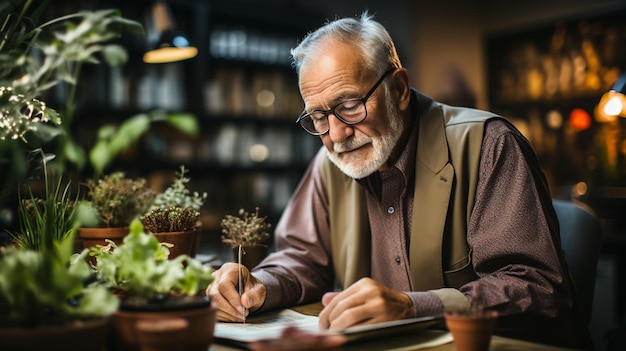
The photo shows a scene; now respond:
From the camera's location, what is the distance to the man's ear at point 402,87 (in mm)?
1867

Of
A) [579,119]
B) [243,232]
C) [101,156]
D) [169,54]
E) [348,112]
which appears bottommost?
[243,232]

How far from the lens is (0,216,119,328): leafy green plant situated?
2.95 feet

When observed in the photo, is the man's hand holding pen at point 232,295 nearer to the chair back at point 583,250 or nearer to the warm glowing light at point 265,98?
the chair back at point 583,250

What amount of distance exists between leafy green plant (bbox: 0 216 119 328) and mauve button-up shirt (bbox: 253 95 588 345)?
25.9 inches

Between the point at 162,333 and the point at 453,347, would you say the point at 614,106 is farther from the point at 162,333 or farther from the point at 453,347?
the point at 162,333

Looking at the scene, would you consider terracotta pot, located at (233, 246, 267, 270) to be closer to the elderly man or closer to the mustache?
the elderly man

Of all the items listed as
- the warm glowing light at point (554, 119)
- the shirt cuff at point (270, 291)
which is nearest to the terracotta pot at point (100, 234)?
the shirt cuff at point (270, 291)

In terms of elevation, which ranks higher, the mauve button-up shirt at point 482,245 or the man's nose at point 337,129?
the man's nose at point 337,129

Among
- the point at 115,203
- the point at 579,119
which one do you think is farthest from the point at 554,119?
the point at 115,203

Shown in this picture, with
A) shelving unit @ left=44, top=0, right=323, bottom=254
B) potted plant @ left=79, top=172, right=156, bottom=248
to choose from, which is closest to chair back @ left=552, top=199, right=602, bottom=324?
potted plant @ left=79, top=172, right=156, bottom=248

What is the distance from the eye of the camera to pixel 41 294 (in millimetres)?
905

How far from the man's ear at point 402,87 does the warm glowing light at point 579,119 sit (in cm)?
394

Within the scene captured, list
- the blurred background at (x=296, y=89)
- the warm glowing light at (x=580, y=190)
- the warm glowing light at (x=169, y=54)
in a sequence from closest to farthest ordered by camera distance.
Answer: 1. the warm glowing light at (x=169, y=54)
2. the blurred background at (x=296, y=89)
3. the warm glowing light at (x=580, y=190)

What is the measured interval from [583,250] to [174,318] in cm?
135
